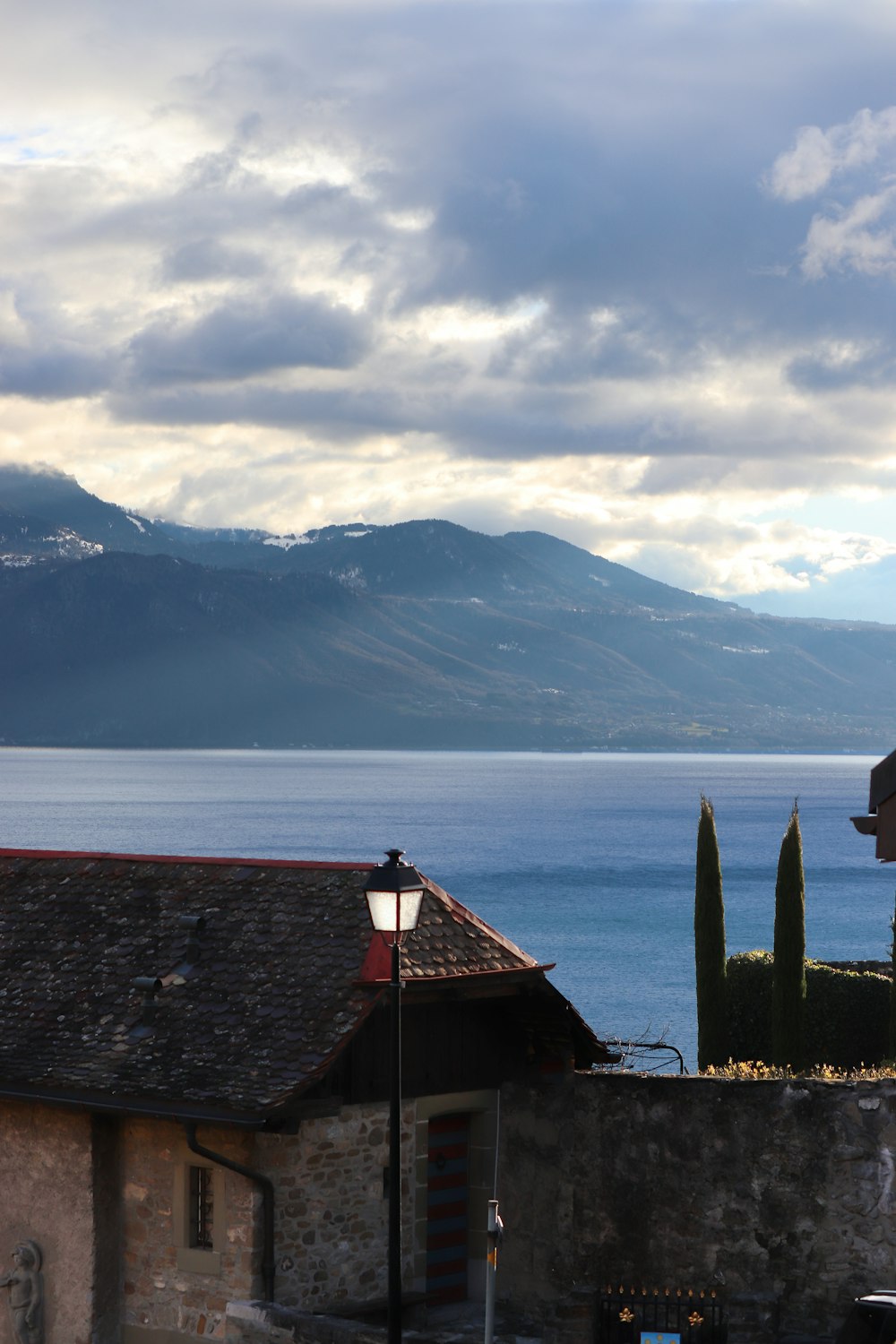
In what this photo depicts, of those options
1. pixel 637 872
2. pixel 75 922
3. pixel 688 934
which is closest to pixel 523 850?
pixel 637 872

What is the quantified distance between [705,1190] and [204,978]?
5.70 metres

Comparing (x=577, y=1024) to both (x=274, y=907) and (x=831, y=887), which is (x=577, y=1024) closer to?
(x=274, y=907)

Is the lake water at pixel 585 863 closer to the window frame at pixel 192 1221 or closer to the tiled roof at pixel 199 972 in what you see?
the tiled roof at pixel 199 972

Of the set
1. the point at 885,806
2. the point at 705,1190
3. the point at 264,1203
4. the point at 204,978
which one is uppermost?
the point at 885,806

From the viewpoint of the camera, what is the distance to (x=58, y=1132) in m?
17.5

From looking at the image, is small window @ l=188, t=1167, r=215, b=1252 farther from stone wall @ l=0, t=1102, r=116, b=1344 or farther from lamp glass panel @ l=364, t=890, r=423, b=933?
lamp glass panel @ l=364, t=890, r=423, b=933

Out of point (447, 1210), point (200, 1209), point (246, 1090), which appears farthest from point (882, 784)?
point (200, 1209)

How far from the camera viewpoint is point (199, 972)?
1789cm

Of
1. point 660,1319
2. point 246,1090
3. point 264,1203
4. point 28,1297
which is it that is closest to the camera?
point 246,1090

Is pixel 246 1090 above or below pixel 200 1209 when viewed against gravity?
above

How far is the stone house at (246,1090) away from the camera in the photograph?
53.4 ft

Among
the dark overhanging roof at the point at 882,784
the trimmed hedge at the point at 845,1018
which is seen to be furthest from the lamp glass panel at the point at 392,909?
the trimmed hedge at the point at 845,1018

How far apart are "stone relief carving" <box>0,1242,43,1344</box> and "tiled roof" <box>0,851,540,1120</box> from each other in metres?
1.96

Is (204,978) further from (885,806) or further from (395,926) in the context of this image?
(885,806)
